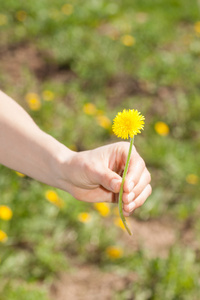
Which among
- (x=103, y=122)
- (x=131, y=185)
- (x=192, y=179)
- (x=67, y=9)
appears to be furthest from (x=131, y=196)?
(x=67, y=9)

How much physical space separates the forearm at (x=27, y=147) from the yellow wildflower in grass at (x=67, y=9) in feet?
10.2

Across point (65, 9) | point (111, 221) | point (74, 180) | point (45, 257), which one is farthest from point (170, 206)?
point (65, 9)

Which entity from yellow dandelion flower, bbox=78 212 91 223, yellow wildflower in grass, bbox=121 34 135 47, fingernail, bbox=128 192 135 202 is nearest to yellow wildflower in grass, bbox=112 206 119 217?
yellow dandelion flower, bbox=78 212 91 223

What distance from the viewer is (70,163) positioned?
4.16 feet

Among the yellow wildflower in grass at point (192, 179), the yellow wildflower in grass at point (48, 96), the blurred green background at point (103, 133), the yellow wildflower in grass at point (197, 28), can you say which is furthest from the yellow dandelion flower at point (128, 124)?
the yellow wildflower in grass at point (197, 28)

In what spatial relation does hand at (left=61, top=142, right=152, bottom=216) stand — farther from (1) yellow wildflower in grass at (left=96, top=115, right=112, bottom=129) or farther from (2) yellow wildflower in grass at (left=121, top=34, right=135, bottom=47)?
(2) yellow wildflower in grass at (left=121, top=34, right=135, bottom=47)

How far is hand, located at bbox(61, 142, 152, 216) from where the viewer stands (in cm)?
116

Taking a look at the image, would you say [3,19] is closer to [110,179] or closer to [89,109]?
[89,109]

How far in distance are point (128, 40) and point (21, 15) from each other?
94cm

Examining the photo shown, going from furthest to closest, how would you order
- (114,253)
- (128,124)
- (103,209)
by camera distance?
(103,209)
(114,253)
(128,124)

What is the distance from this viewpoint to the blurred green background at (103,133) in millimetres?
2223

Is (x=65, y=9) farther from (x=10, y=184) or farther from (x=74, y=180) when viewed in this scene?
(x=74, y=180)

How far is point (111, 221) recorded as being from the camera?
2.58m

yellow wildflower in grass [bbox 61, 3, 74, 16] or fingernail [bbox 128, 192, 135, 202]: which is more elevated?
fingernail [bbox 128, 192, 135, 202]
